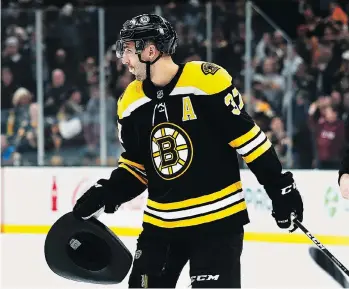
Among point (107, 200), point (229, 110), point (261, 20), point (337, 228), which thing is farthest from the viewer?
point (261, 20)

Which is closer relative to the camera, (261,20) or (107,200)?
(107,200)

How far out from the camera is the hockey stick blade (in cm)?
358

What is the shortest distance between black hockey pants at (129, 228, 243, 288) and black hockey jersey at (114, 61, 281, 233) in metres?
0.04

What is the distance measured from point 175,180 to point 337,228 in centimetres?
203

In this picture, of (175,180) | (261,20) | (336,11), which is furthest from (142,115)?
(336,11)

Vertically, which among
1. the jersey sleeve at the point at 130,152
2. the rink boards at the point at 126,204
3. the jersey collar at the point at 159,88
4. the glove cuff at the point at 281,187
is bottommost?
the rink boards at the point at 126,204

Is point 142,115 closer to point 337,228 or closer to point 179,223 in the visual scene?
point 179,223

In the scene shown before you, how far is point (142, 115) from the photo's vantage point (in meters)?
2.25

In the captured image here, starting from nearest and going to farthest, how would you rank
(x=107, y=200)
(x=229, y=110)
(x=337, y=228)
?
(x=229, y=110) → (x=107, y=200) → (x=337, y=228)

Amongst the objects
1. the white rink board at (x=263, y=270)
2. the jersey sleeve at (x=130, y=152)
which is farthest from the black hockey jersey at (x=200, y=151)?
the white rink board at (x=263, y=270)

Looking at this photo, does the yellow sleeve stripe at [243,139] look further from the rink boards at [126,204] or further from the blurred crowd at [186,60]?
the blurred crowd at [186,60]

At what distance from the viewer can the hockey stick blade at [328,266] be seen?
3580 mm

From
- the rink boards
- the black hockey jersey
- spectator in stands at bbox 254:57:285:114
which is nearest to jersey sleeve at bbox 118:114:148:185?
the black hockey jersey

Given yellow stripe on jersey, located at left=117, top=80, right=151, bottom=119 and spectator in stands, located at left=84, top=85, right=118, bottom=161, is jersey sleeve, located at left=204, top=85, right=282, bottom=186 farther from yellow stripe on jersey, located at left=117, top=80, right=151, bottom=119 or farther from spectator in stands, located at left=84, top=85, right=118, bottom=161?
spectator in stands, located at left=84, top=85, right=118, bottom=161
